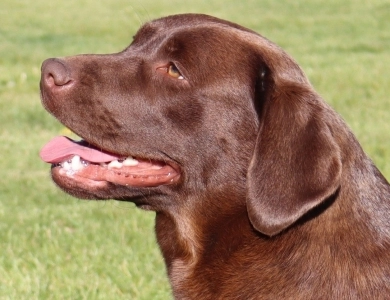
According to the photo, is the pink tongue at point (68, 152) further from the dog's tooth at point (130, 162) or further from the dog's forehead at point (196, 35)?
the dog's forehead at point (196, 35)

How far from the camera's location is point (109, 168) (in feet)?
13.6

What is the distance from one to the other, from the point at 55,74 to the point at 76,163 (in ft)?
1.43

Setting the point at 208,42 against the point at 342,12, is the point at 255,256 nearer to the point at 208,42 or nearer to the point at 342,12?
the point at 208,42

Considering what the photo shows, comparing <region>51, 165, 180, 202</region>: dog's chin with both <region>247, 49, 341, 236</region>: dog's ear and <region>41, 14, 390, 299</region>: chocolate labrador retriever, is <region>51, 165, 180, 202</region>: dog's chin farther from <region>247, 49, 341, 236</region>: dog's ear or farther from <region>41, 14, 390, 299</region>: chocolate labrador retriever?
<region>247, 49, 341, 236</region>: dog's ear

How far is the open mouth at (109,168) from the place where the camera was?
407cm

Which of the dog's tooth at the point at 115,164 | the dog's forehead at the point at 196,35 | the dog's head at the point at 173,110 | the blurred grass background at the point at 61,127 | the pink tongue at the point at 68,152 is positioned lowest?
the blurred grass background at the point at 61,127

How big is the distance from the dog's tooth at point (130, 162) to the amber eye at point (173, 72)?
443mm

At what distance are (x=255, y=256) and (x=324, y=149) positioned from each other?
631 mm

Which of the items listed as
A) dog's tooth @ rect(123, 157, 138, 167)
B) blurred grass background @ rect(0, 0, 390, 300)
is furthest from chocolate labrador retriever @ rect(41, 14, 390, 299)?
blurred grass background @ rect(0, 0, 390, 300)

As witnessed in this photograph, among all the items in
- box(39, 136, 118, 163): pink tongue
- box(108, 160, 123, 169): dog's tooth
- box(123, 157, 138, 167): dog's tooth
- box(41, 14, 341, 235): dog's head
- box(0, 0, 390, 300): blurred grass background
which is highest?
box(41, 14, 341, 235): dog's head

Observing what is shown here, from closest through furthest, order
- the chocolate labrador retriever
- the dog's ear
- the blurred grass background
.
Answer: the dog's ear
the chocolate labrador retriever
the blurred grass background

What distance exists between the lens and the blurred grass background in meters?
5.81

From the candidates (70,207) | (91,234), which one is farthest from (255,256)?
(70,207)

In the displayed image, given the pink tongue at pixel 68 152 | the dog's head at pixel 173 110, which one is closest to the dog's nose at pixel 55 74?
the dog's head at pixel 173 110
